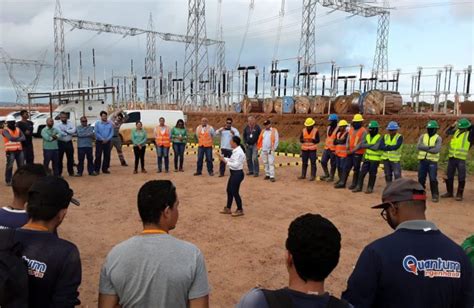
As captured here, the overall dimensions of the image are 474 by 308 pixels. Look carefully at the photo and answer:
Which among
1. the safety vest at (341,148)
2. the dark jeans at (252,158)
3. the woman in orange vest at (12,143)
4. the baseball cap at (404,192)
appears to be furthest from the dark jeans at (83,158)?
the baseball cap at (404,192)

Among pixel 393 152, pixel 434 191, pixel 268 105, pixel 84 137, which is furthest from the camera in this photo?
pixel 268 105

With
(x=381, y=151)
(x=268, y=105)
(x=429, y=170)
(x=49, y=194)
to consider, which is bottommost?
(x=429, y=170)

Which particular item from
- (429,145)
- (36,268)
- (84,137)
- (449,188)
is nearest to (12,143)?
(84,137)

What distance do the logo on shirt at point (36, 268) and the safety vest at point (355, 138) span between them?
9.00 meters

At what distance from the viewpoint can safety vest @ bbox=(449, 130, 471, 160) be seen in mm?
8648

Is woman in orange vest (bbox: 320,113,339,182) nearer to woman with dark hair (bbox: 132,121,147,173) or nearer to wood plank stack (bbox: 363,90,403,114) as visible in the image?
woman with dark hair (bbox: 132,121,147,173)

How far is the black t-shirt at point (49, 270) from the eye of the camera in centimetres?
196

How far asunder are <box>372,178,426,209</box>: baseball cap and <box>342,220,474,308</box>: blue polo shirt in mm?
178

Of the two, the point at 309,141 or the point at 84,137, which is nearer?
the point at 309,141

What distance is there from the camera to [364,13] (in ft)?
116

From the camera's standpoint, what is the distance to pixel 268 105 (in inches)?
1145

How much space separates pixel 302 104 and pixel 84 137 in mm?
17112

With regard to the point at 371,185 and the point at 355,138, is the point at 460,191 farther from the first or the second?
the point at 355,138

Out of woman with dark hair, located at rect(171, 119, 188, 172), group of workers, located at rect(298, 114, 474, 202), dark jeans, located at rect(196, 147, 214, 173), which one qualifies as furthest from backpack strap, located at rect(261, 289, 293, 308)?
woman with dark hair, located at rect(171, 119, 188, 172)
